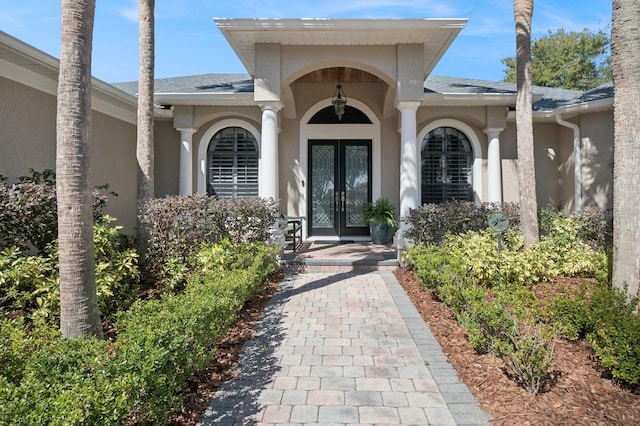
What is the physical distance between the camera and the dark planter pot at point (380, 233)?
9672 millimetres

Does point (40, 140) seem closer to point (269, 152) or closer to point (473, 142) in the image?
point (269, 152)

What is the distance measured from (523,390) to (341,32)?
634cm

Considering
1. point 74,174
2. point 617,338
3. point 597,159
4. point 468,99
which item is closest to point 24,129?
point 74,174

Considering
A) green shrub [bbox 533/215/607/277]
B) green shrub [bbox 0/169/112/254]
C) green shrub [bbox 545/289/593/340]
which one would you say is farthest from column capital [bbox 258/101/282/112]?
green shrub [bbox 545/289/593/340]

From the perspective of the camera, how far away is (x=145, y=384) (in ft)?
6.93

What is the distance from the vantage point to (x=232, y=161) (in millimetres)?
10227

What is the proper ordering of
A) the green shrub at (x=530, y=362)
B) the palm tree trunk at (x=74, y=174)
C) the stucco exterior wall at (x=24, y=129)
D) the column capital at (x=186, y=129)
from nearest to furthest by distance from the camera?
1. the green shrub at (x=530, y=362)
2. the palm tree trunk at (x=74, y=174)
3. the stucco exterior wall at (x=24, y=129)
4. the column capital at (x=186, y=129)

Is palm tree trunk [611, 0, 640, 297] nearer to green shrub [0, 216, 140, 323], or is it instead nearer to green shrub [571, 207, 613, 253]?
green shrub [571, 207, 613, 253]

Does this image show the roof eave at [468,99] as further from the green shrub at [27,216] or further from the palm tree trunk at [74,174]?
the green shrub at [27,216]

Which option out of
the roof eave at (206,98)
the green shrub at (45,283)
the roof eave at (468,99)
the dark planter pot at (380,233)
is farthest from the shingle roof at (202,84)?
the green shrub at (45,283)

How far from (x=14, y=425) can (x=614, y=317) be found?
404cm

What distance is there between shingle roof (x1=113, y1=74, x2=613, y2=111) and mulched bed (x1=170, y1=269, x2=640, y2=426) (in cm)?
711

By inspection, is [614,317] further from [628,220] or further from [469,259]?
[469,259]

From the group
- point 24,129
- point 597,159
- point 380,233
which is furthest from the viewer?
point 380,233
